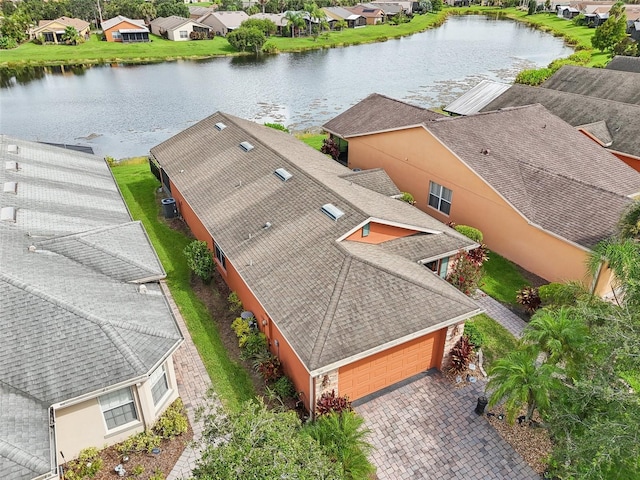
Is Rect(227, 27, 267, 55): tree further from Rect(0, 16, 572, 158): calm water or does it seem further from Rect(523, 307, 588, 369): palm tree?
Rect(523, 307, 588, 369): palm tree

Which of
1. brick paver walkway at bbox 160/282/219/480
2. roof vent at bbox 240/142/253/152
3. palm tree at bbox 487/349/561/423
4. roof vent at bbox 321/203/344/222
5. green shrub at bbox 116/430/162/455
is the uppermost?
roof vent at bbox 240/142/253/152

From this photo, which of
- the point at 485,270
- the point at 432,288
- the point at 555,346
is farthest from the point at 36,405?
the point at 485,270

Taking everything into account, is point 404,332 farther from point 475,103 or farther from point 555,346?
point 475,103

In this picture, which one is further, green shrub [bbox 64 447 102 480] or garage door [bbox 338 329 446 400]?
garage door [bbox 338 329 446 400]

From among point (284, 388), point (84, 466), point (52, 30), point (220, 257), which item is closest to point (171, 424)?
point (84, 466)

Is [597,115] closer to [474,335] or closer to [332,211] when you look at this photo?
[474,335]

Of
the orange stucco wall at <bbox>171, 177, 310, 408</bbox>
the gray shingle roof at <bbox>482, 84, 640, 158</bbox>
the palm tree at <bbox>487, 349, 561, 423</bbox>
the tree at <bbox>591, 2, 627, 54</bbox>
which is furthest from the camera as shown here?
the tree at <bbox>591, 2, 627, 54</bbox>

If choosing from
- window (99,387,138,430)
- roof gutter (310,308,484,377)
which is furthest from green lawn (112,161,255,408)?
roof gutter (310,308,484,377)

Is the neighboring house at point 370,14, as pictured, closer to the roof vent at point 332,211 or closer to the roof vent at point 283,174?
the roof vent at point 283,174
